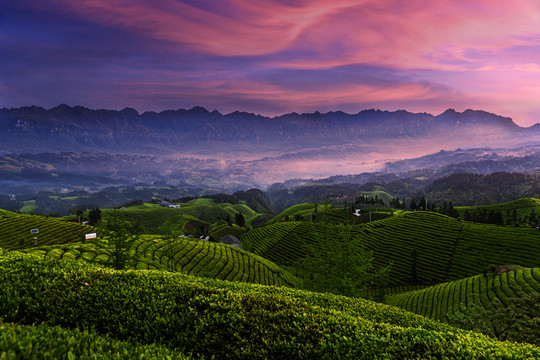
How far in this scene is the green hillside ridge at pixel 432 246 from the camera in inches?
3521

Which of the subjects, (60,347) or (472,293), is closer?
(60,347)

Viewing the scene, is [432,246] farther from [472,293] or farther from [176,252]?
[176,252]

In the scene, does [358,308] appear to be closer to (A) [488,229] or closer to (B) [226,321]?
(B) [226,321]

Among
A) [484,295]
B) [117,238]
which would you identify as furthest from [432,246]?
[117,238]

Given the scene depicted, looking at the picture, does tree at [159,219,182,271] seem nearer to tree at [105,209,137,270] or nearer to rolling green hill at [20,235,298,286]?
rolling green hill at [20,235,298,286]

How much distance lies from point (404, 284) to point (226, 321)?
329 feet

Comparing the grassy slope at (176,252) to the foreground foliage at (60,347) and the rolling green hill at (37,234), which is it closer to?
the rolling green hill at (37,234)

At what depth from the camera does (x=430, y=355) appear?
8.45 metres

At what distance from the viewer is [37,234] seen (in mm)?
69625

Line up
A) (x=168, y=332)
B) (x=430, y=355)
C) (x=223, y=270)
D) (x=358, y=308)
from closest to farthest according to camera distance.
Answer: (x=430, y=355)
(x=168, y=332)
(x=358, y=308)
(x=223, y=270)

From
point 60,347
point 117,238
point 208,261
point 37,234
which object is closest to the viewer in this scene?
point 60,347

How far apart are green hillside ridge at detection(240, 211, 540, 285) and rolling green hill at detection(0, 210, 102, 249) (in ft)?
171

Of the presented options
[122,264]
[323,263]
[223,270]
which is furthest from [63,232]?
[323,263]

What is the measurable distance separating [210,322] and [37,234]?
85.8 meters
